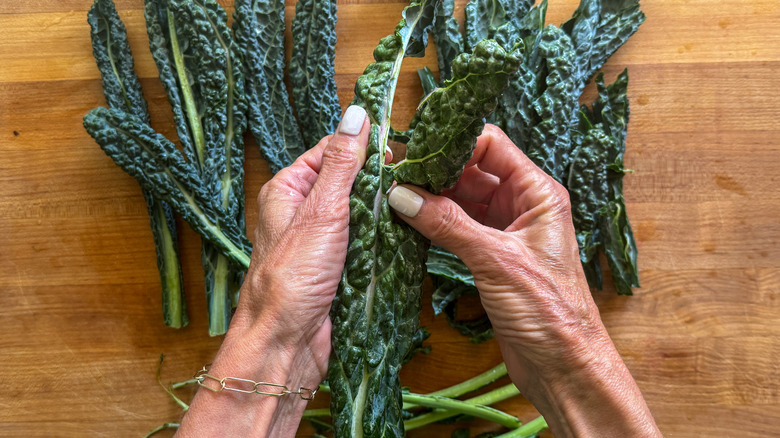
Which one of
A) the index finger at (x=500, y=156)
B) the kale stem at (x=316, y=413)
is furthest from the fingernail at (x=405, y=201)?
the kale stem at (x=316, y=413)

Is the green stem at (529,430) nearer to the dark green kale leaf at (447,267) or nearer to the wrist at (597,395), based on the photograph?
the wrist at (597,395)

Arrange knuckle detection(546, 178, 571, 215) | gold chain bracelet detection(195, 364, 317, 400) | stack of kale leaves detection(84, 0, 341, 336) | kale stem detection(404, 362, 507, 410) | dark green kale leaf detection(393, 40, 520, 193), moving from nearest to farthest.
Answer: dark green kale leaf detection(393, 40, 520, 193)
gold chain bracelet detection(195, 364, 317, 400)
knuckle detection(546, 178, 571, 215)
stack of kale leaves detection(84, 0, 341, 336)
kale stem detection(404, 362, 507, 410)

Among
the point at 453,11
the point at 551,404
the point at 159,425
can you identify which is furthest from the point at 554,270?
the point at 159,425

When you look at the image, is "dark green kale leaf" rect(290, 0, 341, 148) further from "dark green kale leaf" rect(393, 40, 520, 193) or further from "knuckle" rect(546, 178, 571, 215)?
"knuckle" rect(546, 178, 571, 215)

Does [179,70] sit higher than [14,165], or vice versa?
[179,70]

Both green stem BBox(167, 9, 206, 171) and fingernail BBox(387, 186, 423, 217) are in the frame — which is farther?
green stem BBox(167, 9, 206, 171)

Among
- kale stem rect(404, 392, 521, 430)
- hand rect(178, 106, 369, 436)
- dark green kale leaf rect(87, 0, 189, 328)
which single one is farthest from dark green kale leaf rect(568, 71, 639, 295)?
dark green kale leaf rect(87, 0, 189, 328)

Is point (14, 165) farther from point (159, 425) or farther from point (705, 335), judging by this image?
point (705, 335)
